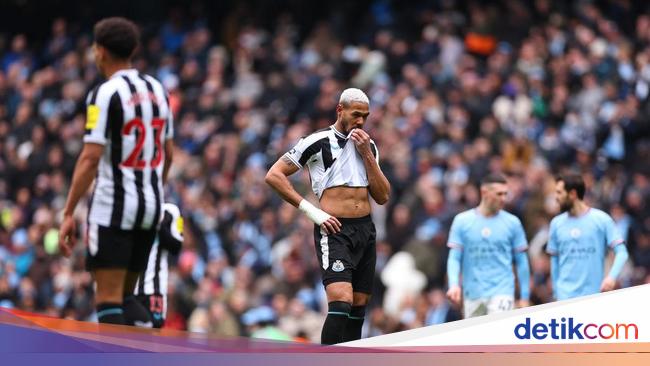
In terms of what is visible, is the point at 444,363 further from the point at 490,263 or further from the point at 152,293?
the point at 490,263

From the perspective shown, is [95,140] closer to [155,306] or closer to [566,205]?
[155,306]

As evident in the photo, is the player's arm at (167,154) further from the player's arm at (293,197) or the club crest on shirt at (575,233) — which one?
the club crest on shirt at (575,233)

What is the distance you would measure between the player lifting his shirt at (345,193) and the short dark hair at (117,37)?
1.43m

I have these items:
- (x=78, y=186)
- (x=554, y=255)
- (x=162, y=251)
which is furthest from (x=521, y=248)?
(x=78, y=186)

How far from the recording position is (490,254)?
14008 mm

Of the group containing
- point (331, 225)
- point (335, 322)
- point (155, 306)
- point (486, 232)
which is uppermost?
point (486, 232)

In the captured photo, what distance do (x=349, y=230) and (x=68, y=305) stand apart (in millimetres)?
10853

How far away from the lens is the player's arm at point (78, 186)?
1006cm

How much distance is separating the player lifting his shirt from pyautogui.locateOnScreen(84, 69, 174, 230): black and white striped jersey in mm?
969

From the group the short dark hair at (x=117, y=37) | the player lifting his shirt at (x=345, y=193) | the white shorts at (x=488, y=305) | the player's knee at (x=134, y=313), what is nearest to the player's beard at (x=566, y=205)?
the white shorts at (x=488, y=305)

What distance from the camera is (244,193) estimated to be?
22.8m

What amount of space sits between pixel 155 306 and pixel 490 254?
346 cm

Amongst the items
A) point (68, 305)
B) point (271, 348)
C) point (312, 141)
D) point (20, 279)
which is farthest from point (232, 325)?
point (271, 348)

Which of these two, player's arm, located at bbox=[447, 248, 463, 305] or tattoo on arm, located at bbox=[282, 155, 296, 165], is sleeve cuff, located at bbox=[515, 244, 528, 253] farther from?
tattoo on arm, located at bbox=[282, 155, 296, 165]
